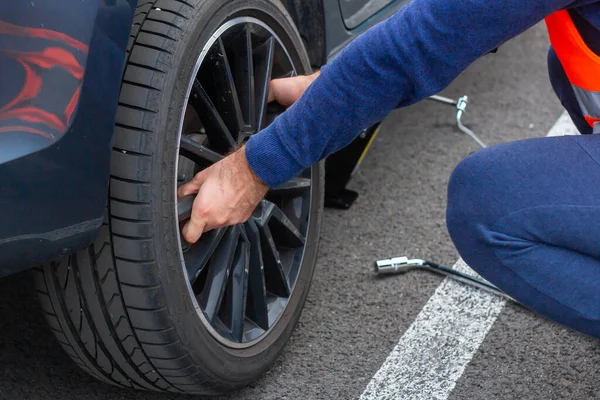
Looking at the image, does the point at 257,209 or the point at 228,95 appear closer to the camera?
the point at 228,95

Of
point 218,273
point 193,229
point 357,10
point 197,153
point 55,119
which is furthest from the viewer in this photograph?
point 357,10

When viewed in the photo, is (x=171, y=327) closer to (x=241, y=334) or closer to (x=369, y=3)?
(x=241, y=334)

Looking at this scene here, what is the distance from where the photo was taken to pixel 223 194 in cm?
173

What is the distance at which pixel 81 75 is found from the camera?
149 cm

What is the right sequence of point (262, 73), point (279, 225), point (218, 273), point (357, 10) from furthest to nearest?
point (357, 10)
point (279, 225)
point (262, 73)
point (218, 273)

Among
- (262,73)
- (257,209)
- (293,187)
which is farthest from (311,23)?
(257,209)

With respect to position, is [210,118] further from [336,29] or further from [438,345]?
[438,345]

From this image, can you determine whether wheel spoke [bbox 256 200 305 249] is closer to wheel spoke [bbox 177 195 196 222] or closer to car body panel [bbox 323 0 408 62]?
wheel spoke [bbox 177 195 196 222]

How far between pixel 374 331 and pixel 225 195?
857 mm

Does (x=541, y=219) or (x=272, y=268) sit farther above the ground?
(x=541, y=219)

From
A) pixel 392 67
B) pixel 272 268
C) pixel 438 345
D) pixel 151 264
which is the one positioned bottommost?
pixel 438 345

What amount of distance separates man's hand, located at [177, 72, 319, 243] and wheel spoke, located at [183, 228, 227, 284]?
0.09 metres

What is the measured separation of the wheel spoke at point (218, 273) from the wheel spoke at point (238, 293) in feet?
0.14

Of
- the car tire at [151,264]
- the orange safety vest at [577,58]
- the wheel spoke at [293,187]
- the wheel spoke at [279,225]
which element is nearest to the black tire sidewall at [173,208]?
the car tire at [151,264]
